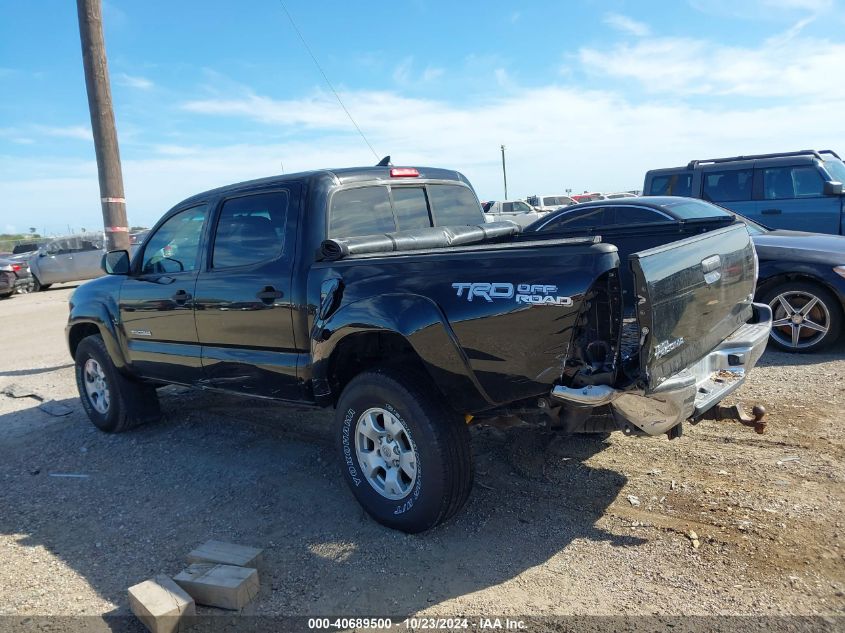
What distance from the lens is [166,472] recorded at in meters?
4.79

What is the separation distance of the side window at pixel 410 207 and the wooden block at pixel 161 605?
101 inches

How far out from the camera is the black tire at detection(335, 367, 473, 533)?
10.9 feet

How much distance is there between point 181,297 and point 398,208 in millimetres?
1725

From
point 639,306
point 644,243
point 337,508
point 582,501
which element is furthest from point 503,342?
point 644,243

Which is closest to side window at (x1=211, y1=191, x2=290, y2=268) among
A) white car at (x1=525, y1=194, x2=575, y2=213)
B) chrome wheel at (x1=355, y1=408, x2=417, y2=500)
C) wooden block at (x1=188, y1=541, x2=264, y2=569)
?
chrome wheel at (x1=355, y1=408, x2=417, y2=500)

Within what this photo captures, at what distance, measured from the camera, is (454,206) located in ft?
16.3

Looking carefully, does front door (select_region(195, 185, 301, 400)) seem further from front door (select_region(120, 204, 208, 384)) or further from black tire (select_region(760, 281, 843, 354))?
black tire (select_region(760, 281, 843, 354))

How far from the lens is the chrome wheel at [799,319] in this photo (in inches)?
259

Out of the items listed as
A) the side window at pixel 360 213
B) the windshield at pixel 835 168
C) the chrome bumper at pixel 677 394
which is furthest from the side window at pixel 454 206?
the windshield at pixel 835 168

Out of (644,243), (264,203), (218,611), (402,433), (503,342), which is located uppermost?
(264,203)

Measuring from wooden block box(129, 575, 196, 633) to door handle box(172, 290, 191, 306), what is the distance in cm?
221

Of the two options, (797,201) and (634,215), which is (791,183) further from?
(634,215)

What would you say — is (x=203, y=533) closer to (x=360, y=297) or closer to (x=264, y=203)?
(x=360, y=297)

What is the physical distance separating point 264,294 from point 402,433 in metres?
1.32
